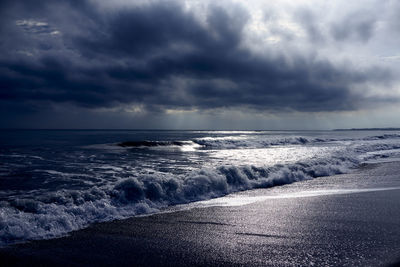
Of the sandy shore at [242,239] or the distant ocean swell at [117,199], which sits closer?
the sandy shore at [242,239]

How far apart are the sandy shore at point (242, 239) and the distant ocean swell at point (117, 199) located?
0.48 meters

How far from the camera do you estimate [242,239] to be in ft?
16.7

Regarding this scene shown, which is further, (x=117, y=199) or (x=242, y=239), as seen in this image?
(x=117, y=199)

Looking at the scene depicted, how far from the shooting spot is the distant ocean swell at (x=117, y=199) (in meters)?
5.52

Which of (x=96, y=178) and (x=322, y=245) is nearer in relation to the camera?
(x=322, y=245)

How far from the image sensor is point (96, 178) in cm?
1076

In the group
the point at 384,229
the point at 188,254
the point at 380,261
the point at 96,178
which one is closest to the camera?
the point at 380,261

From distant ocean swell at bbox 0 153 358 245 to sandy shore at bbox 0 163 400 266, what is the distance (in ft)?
1.58

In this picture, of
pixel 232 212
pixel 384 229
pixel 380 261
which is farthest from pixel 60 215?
pixel 384 229

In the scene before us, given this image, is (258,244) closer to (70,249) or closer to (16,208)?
(70,249)

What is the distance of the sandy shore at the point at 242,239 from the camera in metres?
4.20

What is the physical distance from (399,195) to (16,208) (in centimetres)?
1066

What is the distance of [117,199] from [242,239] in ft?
13.4

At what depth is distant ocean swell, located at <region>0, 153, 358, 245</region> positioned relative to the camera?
5520 mm
